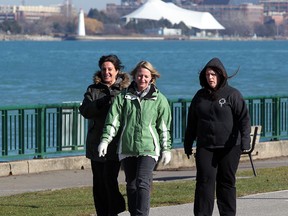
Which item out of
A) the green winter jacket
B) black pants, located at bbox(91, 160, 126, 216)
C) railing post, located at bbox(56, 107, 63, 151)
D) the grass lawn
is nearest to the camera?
the green winter jacket

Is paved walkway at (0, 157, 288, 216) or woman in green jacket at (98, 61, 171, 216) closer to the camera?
woman in green jacket at (98, 61, 171, 216)

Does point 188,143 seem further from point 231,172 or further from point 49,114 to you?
point 49,114

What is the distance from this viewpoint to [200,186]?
1051 cm

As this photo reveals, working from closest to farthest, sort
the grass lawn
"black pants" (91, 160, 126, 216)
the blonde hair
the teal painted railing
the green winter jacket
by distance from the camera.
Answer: the blonde hair, the green winter jacket, "black pants" (91, 160, 126, 216), the grass lawn, the teal painted railing

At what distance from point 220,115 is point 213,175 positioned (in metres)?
0.58

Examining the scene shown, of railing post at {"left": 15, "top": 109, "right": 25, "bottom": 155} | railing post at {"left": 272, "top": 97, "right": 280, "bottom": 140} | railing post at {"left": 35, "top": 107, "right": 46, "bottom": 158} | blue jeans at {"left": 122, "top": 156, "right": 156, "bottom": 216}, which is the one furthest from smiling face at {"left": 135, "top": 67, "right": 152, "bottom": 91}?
railing post at {"left": 272, "top": 97, "right": 280, "bottom": 140}

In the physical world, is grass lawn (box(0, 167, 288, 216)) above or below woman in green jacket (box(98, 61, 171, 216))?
below

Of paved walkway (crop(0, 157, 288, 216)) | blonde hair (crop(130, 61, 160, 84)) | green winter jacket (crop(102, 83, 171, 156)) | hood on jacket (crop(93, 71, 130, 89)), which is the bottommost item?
paved walkway (crop(0, 157, 288, 216))

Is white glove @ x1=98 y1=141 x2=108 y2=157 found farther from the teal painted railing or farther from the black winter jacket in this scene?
the teal painted railing

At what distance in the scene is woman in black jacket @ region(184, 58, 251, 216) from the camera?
407 inches

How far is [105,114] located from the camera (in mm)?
10711

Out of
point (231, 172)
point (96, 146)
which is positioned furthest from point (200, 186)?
point (96, 146)

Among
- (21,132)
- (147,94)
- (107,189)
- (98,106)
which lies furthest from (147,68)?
(21,132)

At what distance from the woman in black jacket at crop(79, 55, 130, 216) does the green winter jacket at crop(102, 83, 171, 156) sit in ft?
0.68
